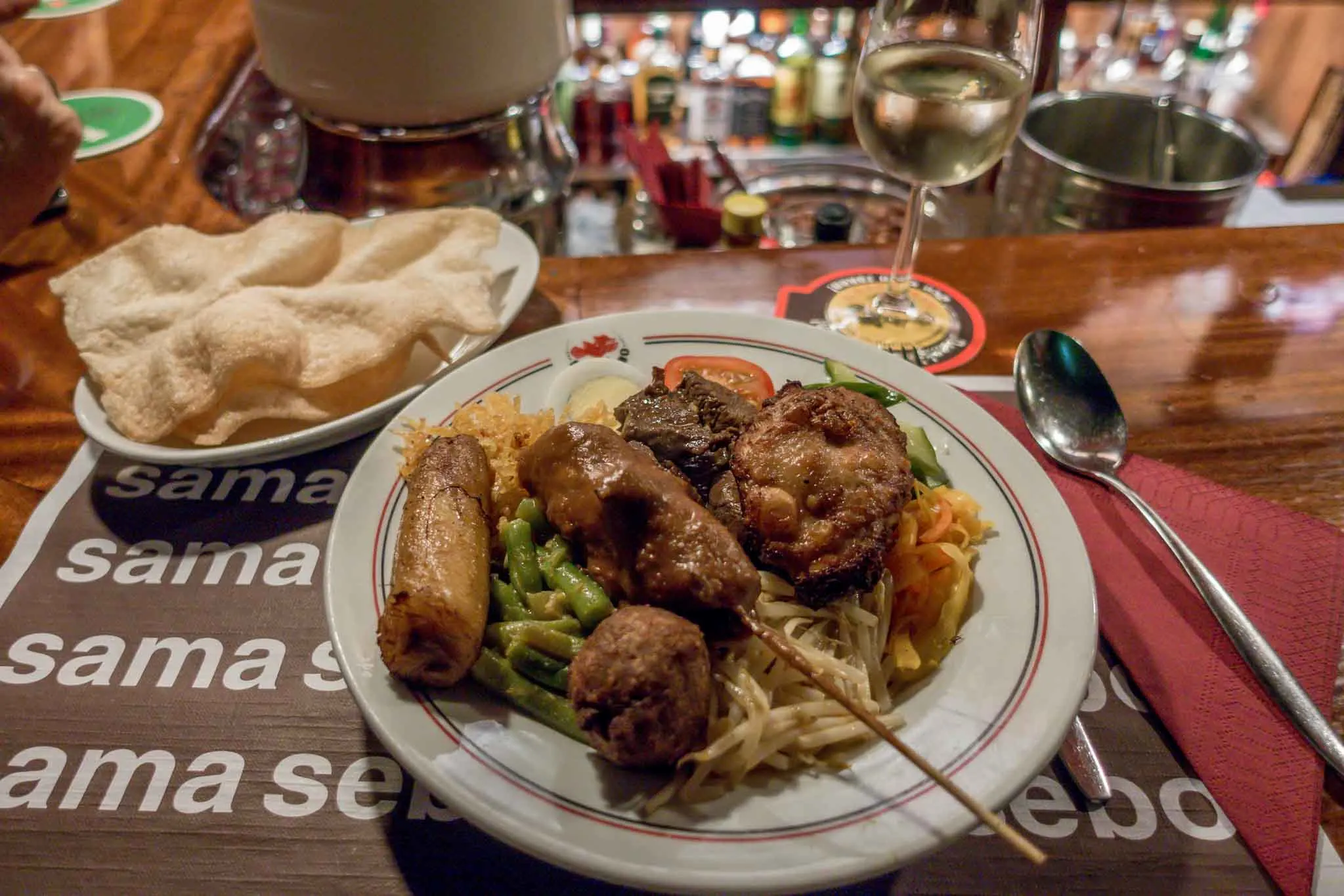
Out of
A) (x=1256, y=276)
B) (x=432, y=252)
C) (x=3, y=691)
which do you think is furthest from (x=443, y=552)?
(x=1256, y=276)

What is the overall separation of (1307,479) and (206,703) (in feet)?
8.65

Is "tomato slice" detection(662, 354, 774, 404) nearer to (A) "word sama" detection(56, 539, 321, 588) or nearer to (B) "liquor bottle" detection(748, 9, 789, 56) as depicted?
(A) "word sama" detection(56, 539, 321, 588)

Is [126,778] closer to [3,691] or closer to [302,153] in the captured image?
[3,691]

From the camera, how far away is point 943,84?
7.45 ft

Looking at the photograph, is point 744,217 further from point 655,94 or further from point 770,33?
point 770,33

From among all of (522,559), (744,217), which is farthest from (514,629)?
(744,217)

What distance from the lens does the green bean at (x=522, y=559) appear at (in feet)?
5.42

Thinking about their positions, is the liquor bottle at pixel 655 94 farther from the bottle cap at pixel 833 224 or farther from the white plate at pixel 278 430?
the white plate at pixel 278 430

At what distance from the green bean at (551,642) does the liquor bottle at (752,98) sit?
15.2 feet

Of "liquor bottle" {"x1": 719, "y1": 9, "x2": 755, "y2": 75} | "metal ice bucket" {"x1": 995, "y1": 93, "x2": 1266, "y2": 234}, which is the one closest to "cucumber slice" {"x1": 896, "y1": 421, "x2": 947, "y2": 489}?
"metal ice bucket" {"x1": 995, "y1": 93, "x2": 1266, "y2": 234}

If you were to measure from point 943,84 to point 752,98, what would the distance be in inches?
128

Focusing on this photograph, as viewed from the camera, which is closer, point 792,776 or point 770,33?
point 792,776

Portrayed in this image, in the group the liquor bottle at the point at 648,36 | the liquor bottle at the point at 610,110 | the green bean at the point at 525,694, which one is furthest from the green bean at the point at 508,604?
the liquor bottle at the point at 648,36

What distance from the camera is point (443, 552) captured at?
1.51 meters
